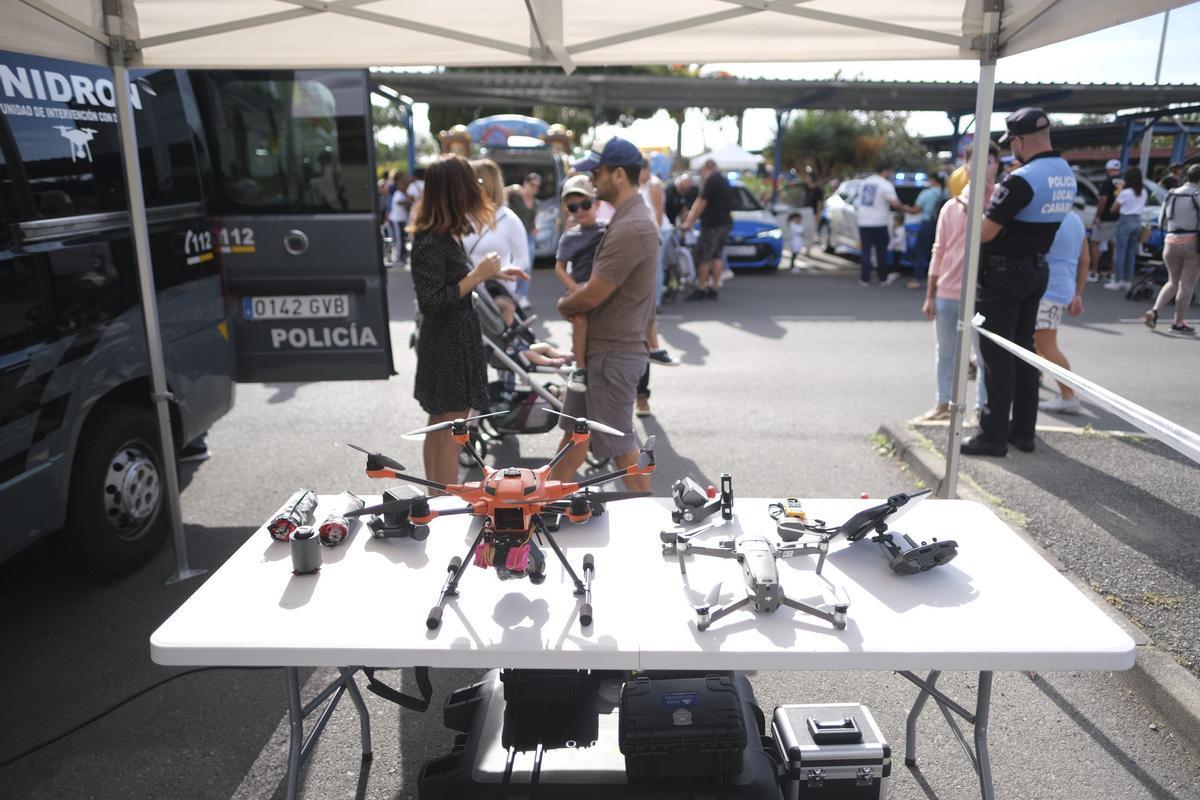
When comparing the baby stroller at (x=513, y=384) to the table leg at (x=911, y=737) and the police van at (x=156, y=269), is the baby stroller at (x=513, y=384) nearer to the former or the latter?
the police van at (x=156, y=269)

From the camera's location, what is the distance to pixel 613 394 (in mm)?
3992

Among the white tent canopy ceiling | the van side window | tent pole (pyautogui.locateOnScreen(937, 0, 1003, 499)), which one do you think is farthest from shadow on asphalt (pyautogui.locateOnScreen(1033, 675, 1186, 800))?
the van side window

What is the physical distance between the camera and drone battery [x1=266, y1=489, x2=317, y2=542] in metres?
2.59

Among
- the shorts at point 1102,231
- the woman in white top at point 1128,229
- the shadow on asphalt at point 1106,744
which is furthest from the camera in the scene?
the shorts at point 1102,231

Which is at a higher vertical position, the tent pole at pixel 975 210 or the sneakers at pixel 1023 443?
the tent pole at pixel 975 210

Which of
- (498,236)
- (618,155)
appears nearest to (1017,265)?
(618,155)

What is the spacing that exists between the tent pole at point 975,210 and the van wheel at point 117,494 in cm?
392

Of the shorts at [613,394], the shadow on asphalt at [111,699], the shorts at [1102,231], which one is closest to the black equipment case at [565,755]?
the shadow on asphalt at [111,699]

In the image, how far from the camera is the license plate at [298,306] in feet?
16.4

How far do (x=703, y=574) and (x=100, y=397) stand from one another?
10.1 ft

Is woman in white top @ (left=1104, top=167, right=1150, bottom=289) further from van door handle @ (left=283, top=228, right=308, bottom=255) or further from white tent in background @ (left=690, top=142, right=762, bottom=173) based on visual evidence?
van door handle @ (left=283, top=228, right=308, bottom=255)

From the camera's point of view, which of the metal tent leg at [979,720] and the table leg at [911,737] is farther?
the table leg at [911,737]

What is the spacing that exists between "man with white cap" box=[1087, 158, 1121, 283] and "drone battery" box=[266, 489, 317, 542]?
13437mm

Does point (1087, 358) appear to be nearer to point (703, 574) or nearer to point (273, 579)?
point (703, 574)
